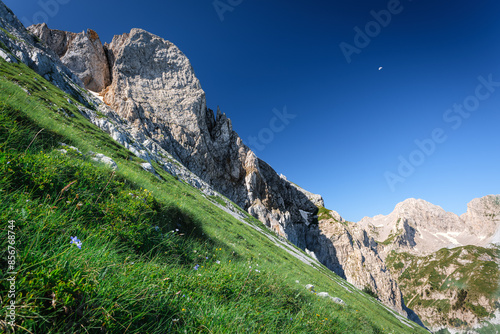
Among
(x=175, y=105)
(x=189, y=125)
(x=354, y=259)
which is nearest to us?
(x=189, y=125)

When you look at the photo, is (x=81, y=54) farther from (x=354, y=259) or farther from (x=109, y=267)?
(x=354, y=259)

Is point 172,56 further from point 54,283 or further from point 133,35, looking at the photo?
point 54,283

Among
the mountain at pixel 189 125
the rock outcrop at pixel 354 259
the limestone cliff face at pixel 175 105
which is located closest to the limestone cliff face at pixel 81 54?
the limestone cliff face at pixel 175 105

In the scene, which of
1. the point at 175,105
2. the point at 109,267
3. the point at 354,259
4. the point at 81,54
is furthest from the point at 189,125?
the point at 354,259

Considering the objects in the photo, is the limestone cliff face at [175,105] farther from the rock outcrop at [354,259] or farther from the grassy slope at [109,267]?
the grassy slope at [109,267]

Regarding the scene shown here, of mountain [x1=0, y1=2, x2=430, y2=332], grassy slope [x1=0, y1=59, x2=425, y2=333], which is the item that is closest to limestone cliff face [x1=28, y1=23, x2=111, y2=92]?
mountain [x1=0, y1=2, x2=430, y2=332]

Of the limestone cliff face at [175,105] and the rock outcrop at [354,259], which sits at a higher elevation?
the limestone cliff face at [175,105]

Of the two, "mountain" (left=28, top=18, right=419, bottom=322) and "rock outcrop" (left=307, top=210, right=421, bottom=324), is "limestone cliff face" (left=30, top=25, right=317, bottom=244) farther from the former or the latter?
"rock outcrop" (left=307, top=210, right=421, bottom=324)

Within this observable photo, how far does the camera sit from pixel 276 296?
217 inches

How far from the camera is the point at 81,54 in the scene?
115250 millimetres

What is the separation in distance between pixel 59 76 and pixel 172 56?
7958cm

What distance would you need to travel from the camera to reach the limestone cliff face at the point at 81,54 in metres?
112

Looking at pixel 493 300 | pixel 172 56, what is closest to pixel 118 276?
pixel 172 56

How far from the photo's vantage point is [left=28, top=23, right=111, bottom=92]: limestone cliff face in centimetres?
11225
